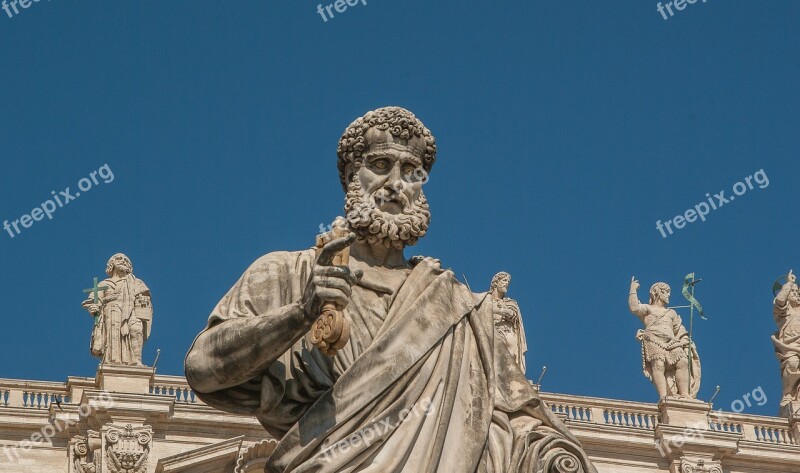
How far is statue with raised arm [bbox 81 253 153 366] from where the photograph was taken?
116ft

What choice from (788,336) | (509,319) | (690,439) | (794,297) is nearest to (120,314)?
(509,319)

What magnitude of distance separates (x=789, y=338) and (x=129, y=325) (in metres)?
11.5

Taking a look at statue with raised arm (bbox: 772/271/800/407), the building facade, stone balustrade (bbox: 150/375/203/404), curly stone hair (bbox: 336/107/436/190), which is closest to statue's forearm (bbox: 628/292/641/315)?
the building facade

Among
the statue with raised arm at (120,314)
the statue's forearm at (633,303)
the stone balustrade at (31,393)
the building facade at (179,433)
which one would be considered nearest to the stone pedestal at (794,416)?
the building facade at (179,433)

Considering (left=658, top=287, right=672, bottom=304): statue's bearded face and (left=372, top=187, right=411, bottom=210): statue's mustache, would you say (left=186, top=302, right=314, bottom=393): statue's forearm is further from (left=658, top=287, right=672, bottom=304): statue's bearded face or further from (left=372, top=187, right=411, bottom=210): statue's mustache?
(left=658, top=287, right=672, bottom=304): statue's bearded face

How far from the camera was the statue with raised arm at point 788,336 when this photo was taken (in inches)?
1535

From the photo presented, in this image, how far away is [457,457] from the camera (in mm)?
6102

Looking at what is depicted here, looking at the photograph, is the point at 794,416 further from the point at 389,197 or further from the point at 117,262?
the point at 389,197

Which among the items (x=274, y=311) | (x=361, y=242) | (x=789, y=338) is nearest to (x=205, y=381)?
(x=274, y=311)

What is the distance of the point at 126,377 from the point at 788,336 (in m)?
11.5

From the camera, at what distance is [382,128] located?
660cm

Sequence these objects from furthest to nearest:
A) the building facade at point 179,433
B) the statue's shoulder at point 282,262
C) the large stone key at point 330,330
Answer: the building facade at point 179,433 < the statue's shoulder at point 282,262 < the large stone key at point 330,330

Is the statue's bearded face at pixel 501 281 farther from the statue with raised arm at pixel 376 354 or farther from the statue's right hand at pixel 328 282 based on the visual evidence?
the statue's right hand at pixel 328 282

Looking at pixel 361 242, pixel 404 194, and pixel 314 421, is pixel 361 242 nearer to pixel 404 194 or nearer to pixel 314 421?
pixel 404 194
